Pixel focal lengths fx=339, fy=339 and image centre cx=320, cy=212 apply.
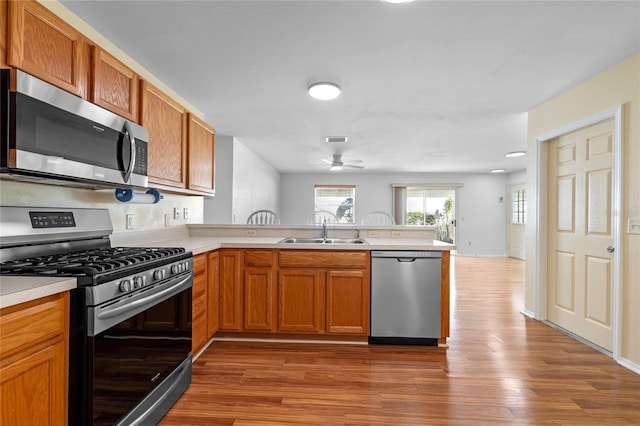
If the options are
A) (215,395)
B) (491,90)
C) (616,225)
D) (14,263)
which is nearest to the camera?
(14,263)

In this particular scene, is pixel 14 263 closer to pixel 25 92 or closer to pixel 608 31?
pixel 25 92

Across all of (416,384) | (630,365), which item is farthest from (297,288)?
(630,365)

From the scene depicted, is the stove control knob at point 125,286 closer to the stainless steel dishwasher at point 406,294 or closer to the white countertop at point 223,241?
the white countertop at point 223,241

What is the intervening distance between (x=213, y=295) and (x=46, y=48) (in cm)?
188

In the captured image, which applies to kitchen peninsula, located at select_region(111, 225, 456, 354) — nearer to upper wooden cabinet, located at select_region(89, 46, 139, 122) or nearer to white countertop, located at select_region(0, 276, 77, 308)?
upper wooden cabinet, located at select_region(89, 46, 139, 122)

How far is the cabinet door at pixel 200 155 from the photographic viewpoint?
2936mm

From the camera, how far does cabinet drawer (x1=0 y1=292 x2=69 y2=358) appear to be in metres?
1.03

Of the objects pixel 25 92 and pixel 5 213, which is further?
pixel 5 213

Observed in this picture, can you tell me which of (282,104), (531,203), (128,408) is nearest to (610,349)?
(531,203)

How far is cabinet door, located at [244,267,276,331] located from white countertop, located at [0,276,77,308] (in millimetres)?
1626

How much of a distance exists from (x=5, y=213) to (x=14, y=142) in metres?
0.47

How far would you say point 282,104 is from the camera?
3.58 meters

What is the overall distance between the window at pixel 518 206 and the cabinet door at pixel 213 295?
7.98 m

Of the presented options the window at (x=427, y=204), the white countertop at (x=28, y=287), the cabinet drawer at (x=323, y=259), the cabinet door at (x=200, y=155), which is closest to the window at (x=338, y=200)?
the window at (x=427, y=204)
